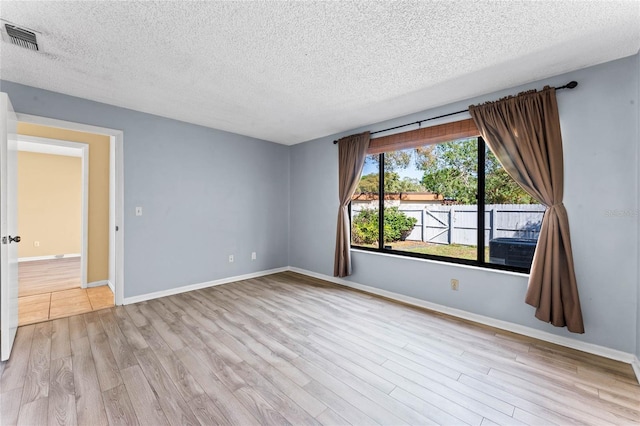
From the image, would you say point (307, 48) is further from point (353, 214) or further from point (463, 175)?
point (353, 214)

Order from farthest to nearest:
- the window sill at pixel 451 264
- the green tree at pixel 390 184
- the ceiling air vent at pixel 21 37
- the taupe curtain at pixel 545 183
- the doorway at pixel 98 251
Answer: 1. the green tree at pixel 390 184
2. the doorway at pixel 98 251
3. the window sill at pixel 451 264
4. the taupe curtain at pixel 545 183
5. the ceiling air vent at pixel 21 37

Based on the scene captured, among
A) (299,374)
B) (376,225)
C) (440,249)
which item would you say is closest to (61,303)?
(299,374)

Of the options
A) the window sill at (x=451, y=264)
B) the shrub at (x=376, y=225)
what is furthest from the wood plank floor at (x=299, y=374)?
the shrub at (x=376, y=225)

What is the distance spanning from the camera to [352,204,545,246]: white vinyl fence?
2723 mm

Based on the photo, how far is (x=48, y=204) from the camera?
6.05 m

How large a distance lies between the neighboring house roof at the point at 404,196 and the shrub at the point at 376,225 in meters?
0.18

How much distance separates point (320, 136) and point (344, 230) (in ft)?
5.77

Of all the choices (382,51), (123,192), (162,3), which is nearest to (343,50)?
(382,51)

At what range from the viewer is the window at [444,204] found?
282 cm

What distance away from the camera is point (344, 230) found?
→ 4188 mm

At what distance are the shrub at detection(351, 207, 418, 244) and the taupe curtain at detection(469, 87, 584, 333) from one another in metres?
1.39

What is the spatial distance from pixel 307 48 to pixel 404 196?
2.36 metres

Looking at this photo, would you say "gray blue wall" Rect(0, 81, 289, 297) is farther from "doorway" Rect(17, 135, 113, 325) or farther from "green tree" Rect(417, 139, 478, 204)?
"green tree" Rect(417, 139, 478, 204)

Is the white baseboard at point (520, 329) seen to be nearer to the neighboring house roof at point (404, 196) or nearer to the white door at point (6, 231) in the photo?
the neighboring house roof at point (404, 196)
